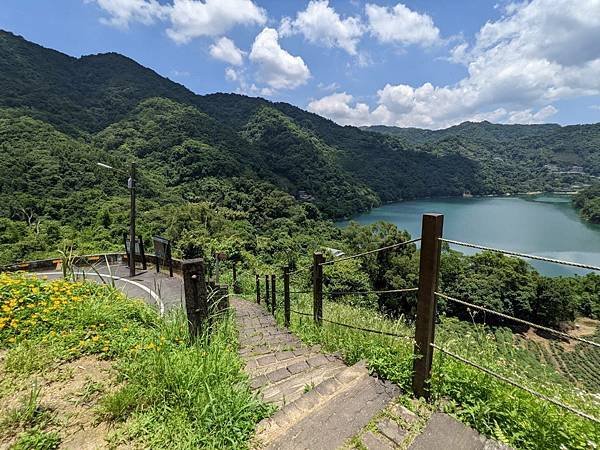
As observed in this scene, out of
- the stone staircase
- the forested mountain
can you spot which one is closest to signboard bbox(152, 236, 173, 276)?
the stone staircase

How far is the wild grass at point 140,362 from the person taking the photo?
5.08 feet

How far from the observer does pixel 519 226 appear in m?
52.5

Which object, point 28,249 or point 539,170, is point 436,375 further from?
point 539,170

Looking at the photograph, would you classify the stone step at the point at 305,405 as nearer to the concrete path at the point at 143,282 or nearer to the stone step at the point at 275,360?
the stone step at the point at 275,360

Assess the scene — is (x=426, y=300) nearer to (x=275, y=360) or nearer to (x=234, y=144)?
(x=275, y=360)

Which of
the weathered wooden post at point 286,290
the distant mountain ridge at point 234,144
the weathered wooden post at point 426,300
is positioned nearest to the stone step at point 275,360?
the weathered wooden post at point 426,300

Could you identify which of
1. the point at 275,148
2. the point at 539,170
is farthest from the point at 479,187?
the point at 275,148

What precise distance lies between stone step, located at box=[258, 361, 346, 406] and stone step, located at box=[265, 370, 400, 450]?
0.16 metres

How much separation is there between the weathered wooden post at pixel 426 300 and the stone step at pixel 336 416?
18cm

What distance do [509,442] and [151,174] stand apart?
191 feet

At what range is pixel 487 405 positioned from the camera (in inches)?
63.2

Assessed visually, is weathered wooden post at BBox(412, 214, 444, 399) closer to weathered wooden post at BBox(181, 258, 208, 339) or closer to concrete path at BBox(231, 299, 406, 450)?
concrete path at BBox(231, 299, 406, 450)

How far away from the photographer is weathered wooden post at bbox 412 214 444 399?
5.38 ft

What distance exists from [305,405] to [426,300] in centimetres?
91
